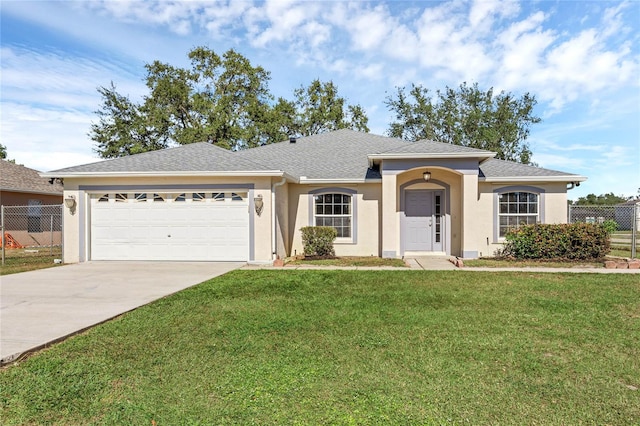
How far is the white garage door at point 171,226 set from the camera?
11102 millimetres

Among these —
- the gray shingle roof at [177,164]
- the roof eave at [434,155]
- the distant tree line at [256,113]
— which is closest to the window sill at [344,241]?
the roof eave at [434,155]

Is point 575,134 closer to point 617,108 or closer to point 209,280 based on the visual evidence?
point 617,108

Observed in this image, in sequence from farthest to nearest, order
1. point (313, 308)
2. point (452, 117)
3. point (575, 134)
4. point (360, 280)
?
1. point (452, 117)
2. point (575, 134)
3. point (360, 280)
4. point (313, 308)

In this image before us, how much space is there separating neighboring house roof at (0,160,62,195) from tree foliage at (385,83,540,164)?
24814mm

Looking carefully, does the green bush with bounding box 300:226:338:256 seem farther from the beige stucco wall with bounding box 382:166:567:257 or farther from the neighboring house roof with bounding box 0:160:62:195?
the neighboring house roof with bounding box 0:160:62:195

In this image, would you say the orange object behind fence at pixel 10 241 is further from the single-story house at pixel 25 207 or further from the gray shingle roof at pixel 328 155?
the gray shingle roof at pixel 328 155

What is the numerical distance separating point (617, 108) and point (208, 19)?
18.0 m

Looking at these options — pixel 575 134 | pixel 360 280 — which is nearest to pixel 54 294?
pixel 360 280

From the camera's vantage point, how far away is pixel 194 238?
11.1 meters

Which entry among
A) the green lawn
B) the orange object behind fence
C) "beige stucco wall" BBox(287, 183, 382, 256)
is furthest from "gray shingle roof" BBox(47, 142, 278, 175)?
the orange object behind fence

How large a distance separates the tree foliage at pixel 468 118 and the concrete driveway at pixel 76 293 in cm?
2441

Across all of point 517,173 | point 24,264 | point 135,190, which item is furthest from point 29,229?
point 517,173

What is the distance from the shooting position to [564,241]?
10.7 m

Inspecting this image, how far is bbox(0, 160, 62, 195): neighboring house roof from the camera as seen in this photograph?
56.3 ft
